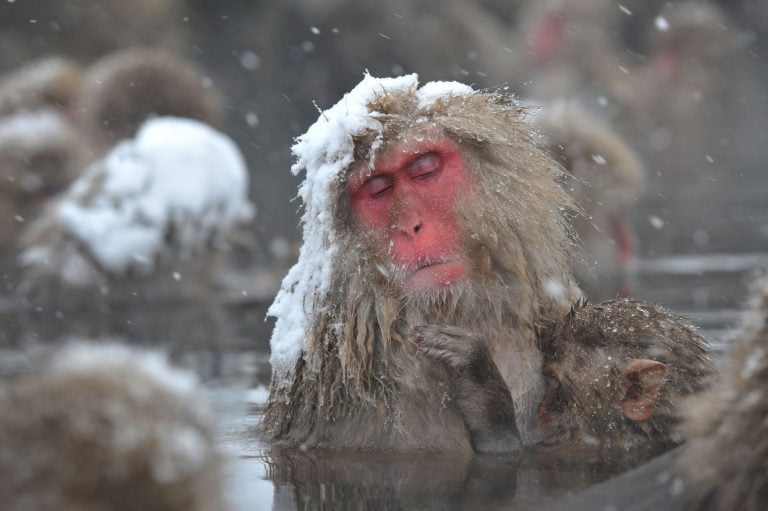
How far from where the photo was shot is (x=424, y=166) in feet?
9.74

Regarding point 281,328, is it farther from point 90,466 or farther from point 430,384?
point 90,466

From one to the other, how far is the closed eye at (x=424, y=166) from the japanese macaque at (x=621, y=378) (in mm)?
480

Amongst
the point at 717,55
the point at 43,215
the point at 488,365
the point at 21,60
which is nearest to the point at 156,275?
the point at 43,215

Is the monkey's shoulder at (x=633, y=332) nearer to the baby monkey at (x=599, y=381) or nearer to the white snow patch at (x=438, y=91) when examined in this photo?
the baby monkey at (x=599, y=381)

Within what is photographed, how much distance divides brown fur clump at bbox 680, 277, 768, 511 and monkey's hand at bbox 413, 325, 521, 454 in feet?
3.21

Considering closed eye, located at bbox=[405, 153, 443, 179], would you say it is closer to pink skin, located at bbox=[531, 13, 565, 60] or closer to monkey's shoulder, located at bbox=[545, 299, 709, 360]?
monkey's shoulder, located at bbox=[545, 299, 709, 360]

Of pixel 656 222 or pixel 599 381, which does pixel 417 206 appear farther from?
pixel 656 222

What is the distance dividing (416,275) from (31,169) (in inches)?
198

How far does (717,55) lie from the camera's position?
16297 mm

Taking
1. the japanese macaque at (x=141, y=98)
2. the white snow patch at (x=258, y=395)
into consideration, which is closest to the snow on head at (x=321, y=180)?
the white snow patch at (x=258, y=395)

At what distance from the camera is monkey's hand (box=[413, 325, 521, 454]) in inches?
111

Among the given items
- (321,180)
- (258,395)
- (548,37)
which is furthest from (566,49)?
(321,180)

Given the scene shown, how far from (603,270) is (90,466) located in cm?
548

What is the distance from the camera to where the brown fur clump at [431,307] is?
9.71 ft
